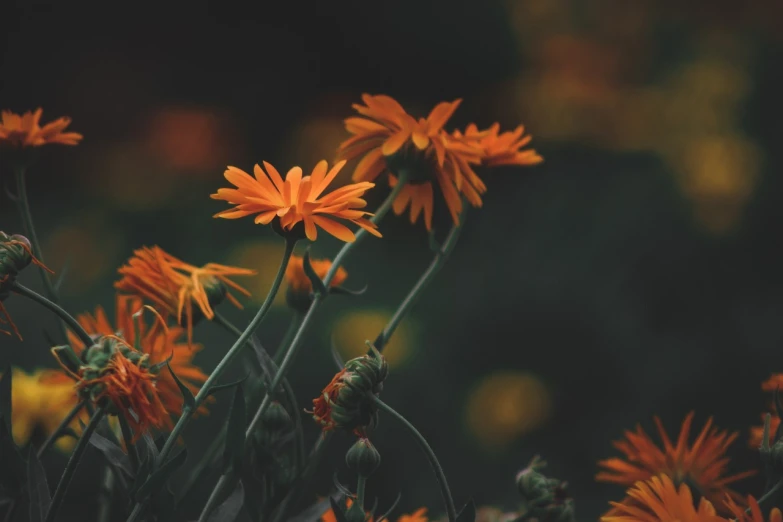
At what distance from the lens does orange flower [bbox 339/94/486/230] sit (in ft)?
1.55

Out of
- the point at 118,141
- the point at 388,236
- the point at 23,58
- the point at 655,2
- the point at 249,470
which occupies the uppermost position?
the point at 655,2

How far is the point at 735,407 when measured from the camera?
1334mm

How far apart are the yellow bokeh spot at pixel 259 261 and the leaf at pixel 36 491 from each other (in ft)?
3.35

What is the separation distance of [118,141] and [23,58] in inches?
13.2

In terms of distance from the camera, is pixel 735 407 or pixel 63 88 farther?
pixel 63 88

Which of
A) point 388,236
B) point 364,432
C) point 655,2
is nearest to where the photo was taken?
point 364,432

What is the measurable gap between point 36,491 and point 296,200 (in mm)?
159

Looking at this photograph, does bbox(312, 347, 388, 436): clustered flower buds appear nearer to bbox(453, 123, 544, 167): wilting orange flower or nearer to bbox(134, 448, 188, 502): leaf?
bbox(134, 448, 188, 502): leaf

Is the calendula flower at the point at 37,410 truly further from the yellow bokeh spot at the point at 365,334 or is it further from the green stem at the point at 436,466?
the yellow bokeh spot at the point at 365,334

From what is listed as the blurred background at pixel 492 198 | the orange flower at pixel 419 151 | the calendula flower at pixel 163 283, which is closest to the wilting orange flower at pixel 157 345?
the calendula flower at pixel 163 283

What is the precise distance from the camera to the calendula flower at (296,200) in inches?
14.3

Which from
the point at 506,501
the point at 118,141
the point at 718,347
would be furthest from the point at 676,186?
the point at 118,141

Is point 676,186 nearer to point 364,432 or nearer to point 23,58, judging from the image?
point 364,432

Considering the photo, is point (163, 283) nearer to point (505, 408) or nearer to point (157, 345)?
point (157, 345)
